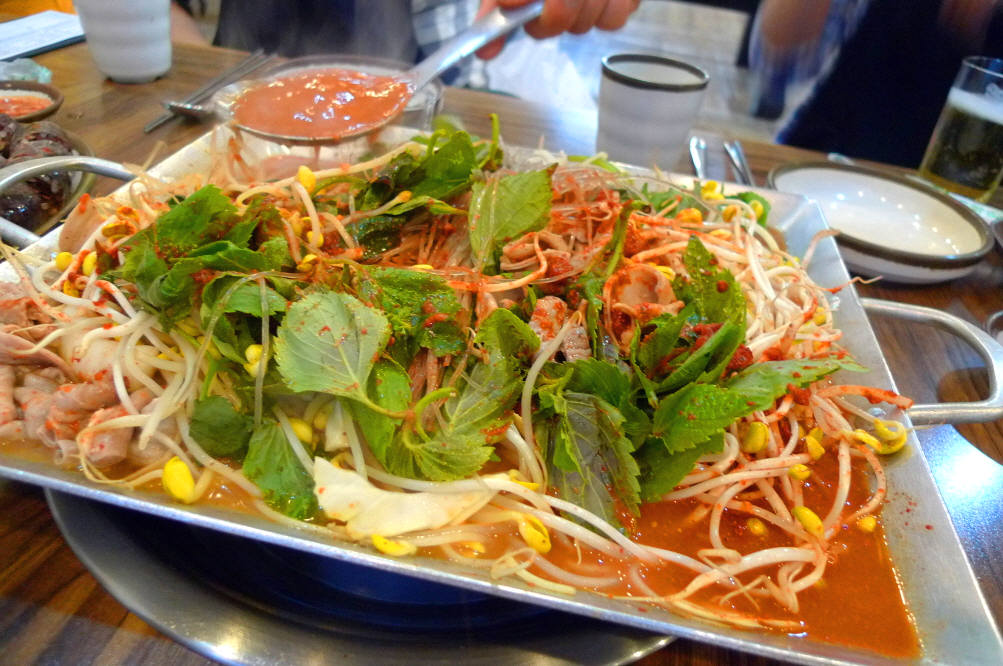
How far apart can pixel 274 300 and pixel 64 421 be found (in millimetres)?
509

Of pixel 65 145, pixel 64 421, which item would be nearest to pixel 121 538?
pixel 64 421

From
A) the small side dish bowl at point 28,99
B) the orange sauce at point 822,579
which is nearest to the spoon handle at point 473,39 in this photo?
the small side dish bowl at point 28,99

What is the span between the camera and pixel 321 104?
2.20 meters

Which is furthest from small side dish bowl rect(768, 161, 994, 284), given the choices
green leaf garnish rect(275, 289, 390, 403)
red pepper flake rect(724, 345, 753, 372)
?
green leaf garnish rect(275, 289, 390, 403)

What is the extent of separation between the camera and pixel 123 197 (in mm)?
1739

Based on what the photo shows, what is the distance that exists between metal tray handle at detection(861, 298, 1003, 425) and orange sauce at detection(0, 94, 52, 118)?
11.8 feet

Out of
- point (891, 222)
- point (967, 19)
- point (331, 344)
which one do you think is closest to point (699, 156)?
point (891, 222)

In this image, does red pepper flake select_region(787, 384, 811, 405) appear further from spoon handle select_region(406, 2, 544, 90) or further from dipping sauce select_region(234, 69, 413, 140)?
spoon handle select_region(406, 2, 544, 90)

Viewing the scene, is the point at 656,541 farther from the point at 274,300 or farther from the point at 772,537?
the point at 274,300

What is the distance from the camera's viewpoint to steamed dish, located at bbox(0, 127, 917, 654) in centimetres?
118

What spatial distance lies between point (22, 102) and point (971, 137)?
15.4 feet

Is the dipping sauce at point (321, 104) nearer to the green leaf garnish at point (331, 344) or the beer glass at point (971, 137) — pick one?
the green leaf garnish at point (331, 344)

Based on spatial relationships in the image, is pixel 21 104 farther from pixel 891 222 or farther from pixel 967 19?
pixel 967 19

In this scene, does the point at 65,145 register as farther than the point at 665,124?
No
